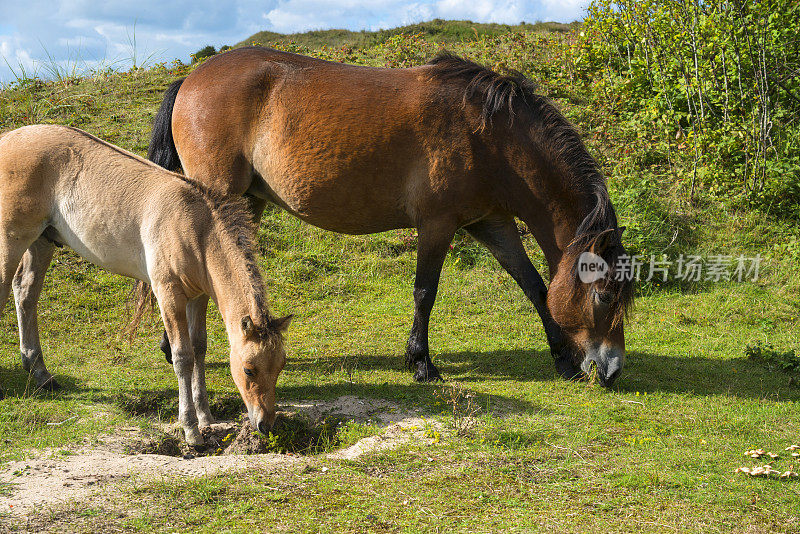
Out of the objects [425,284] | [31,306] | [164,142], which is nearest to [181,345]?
[31,306]

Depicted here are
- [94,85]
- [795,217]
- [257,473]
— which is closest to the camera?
[257,473]

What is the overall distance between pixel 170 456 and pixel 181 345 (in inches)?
31.2

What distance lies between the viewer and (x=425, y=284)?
21.1ft

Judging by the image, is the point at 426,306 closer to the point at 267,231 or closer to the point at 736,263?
the point at 267,231

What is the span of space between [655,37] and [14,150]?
33.9 feet

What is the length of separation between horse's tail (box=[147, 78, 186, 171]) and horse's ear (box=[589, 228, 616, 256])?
4.25m

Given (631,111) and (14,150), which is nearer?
(14,150)

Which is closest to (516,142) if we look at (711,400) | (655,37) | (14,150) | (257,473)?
(711,400)

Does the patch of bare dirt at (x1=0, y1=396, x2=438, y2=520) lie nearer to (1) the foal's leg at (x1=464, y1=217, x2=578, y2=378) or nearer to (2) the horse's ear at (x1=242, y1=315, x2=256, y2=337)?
(2) the horse's ear at (x1=242, y1=315, x2=256, y2=337)

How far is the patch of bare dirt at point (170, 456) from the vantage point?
4.12m

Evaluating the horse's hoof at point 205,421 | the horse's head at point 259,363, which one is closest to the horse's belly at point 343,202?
the horse's head at point 259,363

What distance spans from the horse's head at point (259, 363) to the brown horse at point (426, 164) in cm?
191

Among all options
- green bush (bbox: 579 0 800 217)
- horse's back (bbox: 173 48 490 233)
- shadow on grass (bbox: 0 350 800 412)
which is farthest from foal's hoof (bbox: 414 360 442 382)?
green bush (bbox: 579 0 800 217)

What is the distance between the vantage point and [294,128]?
6.49m
